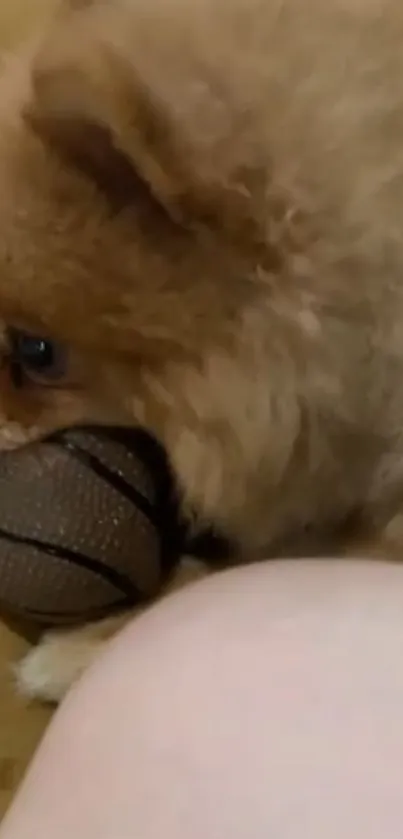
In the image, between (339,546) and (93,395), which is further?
(339,546)

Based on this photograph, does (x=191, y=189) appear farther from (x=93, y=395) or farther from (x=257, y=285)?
(x=93, y=395)

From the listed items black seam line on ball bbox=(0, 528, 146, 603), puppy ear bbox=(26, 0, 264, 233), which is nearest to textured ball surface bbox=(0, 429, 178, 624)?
black seam line on ball bbox=(0, 528, 146, 603)

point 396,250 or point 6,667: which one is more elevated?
point 396,250

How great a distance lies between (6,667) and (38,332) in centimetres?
37

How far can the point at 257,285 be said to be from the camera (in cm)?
106

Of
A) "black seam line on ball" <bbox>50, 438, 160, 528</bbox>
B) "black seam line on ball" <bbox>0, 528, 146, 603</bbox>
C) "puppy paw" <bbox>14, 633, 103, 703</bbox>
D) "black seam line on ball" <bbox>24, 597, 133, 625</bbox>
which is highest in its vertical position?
"black seam line on ball" <bbox>50, 438, 160, 528</bbox>

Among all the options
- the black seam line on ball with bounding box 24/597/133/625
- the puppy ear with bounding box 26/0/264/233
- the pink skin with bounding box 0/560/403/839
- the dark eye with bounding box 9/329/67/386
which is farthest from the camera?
the black seam line on ball with bounding box 24/597/133/625

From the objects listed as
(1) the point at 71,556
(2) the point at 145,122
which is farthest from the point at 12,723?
(2) the point at 145,122

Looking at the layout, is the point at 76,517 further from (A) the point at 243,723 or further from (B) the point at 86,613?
(A) the point at 243,723

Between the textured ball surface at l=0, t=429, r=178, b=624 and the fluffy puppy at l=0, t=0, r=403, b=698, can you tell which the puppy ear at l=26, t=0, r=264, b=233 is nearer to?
the fluffy puppy at l=0, t=0, r=403, b=698

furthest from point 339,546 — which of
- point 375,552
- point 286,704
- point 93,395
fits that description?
point 286,704

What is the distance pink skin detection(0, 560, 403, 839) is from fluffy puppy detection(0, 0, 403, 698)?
0.57ft

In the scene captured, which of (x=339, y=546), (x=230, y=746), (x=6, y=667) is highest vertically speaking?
(x=230, y=746)

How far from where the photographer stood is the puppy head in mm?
975
